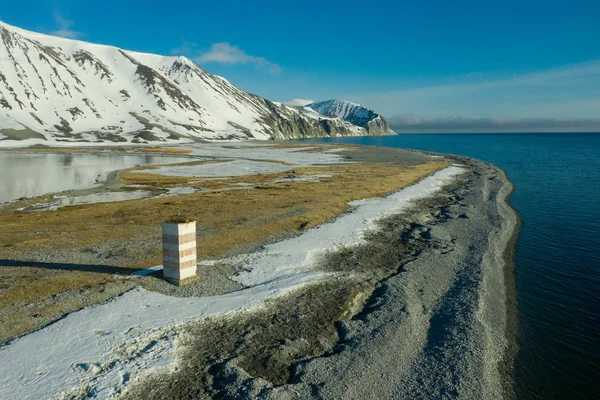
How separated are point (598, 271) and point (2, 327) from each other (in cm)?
2788

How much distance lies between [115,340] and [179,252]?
4.61 metres

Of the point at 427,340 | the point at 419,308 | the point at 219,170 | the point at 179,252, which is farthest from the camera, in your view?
the point at 219,170

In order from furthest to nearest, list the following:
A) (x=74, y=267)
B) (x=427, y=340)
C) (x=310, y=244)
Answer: (x=310, y=244) < (x=74, y=267) < (x=427, y=340)

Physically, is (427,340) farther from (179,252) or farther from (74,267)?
(74,267)

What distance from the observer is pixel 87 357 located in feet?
34.3

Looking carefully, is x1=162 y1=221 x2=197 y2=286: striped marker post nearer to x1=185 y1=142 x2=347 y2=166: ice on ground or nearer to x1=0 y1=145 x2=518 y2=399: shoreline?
x1=0 y1=145 x2=518 y2=399: shoreline

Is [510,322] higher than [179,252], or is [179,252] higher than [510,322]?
[179,252]

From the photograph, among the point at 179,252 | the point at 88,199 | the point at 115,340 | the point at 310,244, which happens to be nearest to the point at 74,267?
the point at 179,252

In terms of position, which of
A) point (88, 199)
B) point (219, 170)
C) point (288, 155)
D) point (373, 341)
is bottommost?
point (88, 199)

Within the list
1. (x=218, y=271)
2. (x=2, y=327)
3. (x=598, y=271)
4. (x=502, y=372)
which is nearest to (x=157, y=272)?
(x=218, y=271)

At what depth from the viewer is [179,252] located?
15.4 m

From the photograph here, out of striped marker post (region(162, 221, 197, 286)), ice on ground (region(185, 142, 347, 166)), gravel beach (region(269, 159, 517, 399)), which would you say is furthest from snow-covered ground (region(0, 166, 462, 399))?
ice on ground (region(185, 142, 347, 166))

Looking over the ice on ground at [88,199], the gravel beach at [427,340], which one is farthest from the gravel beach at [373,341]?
the ice on ground at [88,199]

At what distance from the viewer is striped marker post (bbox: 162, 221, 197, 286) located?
15128mm
